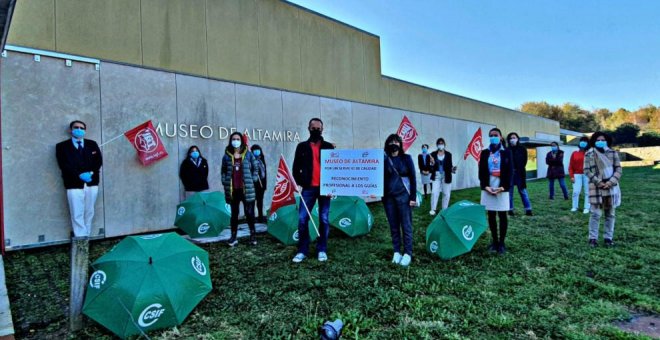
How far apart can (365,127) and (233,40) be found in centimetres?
579

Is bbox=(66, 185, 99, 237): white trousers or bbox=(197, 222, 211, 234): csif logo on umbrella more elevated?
bbox=(66, 185, 99, 237): white trousers

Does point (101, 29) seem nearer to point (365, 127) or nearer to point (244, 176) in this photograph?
point (244, 176)

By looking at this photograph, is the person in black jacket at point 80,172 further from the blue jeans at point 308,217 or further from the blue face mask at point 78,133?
the blue jeans at point 308,217

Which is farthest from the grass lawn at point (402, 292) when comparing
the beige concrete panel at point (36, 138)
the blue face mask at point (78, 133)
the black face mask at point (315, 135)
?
the blue face mask at point (78, 133)

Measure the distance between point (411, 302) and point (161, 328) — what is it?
90.2 inches

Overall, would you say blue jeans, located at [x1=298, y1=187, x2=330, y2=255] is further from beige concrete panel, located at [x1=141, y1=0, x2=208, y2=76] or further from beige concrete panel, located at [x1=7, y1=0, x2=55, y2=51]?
beige concrete panel, located at [x1=7, y1=0, x2=55, y2=51]

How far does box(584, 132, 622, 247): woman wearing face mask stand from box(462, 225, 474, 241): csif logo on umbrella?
218 cm

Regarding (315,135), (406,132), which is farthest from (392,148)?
(406,132)

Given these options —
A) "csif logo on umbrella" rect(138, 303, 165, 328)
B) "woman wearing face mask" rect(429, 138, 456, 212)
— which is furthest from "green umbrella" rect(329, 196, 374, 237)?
"csif logo on umbrella" rect(138, 303, 165, 328)

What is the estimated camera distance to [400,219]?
505 cm

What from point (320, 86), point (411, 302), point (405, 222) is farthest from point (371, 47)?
point (411, 302)

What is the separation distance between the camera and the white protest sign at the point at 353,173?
187 inches

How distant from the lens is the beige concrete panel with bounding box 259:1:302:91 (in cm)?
1040

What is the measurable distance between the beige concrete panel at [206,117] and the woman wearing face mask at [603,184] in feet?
25.6
